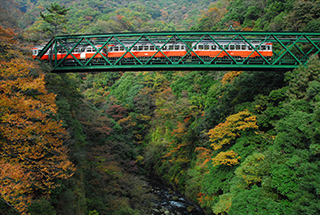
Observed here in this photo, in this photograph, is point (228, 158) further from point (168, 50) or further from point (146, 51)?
point (146, 51)

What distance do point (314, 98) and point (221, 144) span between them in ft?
22.6

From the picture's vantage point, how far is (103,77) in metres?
54.1

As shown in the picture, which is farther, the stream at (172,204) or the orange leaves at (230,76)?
the orange leaves at (230,76)

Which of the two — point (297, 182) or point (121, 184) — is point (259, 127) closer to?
point (297, 182)

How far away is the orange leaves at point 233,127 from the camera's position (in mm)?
16523

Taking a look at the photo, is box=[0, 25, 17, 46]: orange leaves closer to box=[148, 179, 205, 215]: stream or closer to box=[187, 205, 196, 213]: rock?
box=[148, 179, 205, 215]: stream

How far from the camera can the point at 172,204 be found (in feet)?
78.7

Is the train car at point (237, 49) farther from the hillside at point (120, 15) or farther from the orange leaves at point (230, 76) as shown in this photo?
the hillside at point (120, 15)

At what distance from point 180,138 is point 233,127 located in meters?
11.3

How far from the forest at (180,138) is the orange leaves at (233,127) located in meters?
0.09

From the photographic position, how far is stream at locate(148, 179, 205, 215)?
862 inches

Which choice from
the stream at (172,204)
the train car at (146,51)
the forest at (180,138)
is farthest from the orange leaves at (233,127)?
the stream at (172,204)

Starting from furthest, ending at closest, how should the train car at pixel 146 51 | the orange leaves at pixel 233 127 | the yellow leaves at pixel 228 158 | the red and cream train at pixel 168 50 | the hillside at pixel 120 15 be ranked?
1. the hillside at pixel 120 15
2. the train car at pixel 146 51
3. the red and cream train at pixel 168 50
4. the orange leaves at pixel 233 127
5. the yellow leaves at pixel 228 158

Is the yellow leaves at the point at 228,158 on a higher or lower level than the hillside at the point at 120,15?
lower
